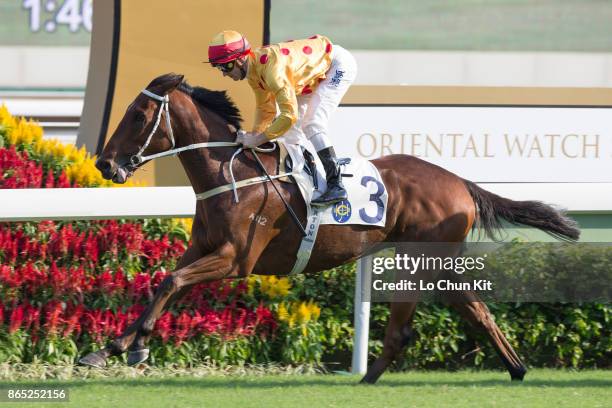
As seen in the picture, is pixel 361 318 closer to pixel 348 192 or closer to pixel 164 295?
pixel 348 192

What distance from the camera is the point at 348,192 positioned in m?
5.47

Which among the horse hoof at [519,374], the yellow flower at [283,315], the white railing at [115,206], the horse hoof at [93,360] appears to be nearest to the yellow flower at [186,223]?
the white railing at [115,206]

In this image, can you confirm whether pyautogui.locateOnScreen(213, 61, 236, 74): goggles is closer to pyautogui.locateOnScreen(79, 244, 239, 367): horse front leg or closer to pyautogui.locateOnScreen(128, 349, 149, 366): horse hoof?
pyautogui.locateOnScreen(79, 244, 239, 367): horse front leg

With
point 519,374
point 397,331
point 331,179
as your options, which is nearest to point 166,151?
point 331,179

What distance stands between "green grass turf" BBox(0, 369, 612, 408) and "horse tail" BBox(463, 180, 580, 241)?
28.8 inches

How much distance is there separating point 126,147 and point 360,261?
4.58 ft

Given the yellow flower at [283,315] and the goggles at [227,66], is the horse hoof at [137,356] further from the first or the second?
the goggles at [227,66]

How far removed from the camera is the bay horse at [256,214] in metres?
5.17

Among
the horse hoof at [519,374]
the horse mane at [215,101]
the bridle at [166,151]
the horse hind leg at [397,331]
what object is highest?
the horse mane at [215,101]

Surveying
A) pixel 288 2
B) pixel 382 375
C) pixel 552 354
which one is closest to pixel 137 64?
pixel 288 2

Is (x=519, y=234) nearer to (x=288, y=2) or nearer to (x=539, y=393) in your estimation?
(x=539, y=393)

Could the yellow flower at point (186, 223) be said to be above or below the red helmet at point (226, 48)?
below

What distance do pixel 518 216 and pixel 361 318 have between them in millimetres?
936

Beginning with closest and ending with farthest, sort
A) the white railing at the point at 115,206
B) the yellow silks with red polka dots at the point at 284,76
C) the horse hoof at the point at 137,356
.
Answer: the horse hoof at the point at 137,356
the yellow silks with red polka dots at the point at 284,76
the white railing at the point at 115,206
